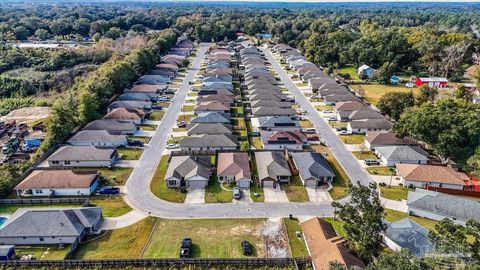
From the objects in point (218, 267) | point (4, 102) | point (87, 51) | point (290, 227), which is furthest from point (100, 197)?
point (87, 51)

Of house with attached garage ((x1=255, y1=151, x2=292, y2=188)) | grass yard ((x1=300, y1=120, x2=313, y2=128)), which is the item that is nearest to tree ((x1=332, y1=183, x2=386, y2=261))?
house with attached garage ((x1=255, y1=151, x2=292, y2=188))

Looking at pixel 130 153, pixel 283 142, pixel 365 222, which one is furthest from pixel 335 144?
pixel 130 153

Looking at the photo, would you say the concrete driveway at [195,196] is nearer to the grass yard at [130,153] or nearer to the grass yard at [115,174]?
the grass yard at [115,174]

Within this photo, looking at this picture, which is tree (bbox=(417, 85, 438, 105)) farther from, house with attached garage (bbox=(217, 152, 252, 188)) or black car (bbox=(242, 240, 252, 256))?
black car (bbox=(242, 240, 252, 256))

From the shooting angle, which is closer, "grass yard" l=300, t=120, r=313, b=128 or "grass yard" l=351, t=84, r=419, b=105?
"grass yard" l=300, t=120, r=313, b=128

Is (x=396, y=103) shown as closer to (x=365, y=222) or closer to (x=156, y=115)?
(x=365, y=222)
